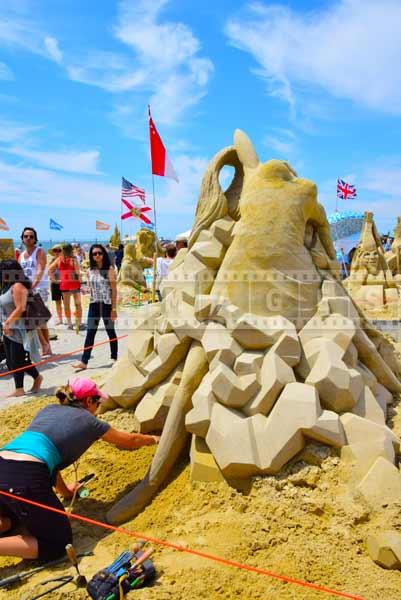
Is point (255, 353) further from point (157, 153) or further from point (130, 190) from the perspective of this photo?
point (130, 190)

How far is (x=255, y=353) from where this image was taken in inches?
113

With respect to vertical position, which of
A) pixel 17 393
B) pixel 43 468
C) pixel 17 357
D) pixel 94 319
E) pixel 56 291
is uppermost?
pixel 56 291

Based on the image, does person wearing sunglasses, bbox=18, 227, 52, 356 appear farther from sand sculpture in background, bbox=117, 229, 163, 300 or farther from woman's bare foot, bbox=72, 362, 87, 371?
sand sculpture in background, bbox=117, 229, 163, 300

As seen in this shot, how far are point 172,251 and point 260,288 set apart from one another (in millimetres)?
4066

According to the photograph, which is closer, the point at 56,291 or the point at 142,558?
the point at 142,558

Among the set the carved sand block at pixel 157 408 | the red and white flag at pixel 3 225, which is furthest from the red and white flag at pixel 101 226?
the carved sand block at pixel 157 408

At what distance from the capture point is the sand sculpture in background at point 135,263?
12438 mm

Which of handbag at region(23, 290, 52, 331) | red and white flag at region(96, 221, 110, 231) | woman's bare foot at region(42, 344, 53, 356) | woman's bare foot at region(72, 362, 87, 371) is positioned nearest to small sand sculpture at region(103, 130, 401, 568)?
handbag at region(23, 290, 52, 331)

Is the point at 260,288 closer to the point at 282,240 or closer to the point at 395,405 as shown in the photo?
the point at 282,240

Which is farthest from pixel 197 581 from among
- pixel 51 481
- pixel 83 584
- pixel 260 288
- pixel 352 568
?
pixel 260 288

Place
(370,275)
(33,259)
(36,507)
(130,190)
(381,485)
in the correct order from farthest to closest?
(130,190), (370,275), (33,259), (381,485), (36,507)

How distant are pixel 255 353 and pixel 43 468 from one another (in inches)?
53.5


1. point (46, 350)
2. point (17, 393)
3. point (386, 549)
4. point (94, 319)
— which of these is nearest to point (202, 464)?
point (386, 549)

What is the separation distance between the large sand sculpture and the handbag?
1.55 meters
